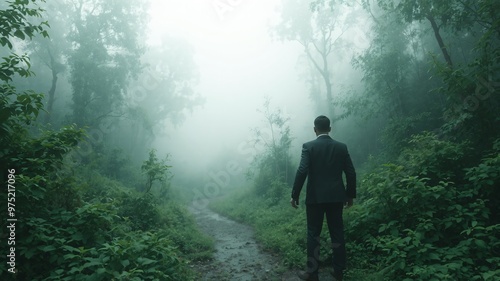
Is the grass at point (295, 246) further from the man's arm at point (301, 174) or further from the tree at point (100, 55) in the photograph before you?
the tree at point (100, 55)

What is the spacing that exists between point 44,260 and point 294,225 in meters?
6.21

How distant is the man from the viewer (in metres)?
4.33

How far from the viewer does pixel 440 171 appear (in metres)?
6.26

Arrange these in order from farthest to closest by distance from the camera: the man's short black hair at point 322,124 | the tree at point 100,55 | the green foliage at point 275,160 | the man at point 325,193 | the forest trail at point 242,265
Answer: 1. the tree at point 100,55
2. the green foliage at point 275,160
3. the forest trail at point 242,265
4. the man's short black hair at point 322,124
5. the man at point 325,193

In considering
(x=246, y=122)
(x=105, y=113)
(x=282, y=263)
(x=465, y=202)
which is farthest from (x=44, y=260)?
(x=246, y=122)

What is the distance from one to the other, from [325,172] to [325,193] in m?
0.36

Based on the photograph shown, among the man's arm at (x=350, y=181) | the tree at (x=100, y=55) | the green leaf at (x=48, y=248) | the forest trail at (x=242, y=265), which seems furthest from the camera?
the tree at (x=100, y=55)

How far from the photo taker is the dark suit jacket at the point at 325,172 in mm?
4371

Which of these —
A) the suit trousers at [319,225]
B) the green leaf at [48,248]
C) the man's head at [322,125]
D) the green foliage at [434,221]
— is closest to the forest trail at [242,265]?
the suit trousers at [319,225]

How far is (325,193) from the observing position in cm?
434

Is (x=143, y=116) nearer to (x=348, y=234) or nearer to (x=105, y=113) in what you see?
(x=105, y=113)

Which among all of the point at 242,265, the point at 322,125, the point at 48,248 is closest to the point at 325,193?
the point at 322,125

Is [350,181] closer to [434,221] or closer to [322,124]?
[322,124]

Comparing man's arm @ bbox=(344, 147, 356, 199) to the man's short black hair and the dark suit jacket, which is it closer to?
the dark suit jacket
